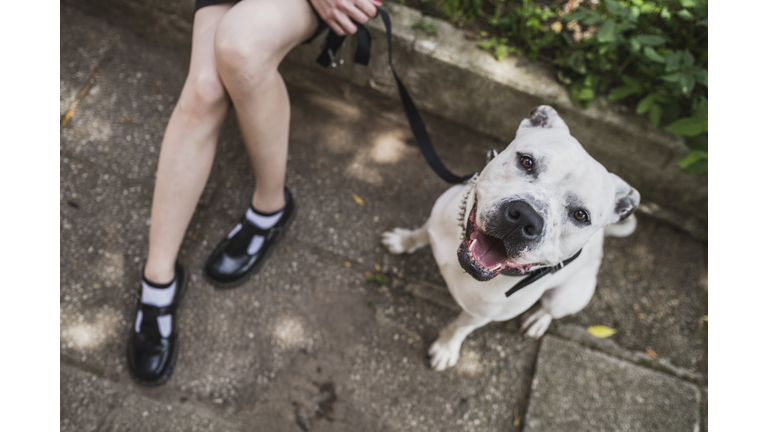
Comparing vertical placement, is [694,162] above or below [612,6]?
below

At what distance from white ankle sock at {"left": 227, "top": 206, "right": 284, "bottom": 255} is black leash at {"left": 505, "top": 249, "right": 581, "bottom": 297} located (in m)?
1.57

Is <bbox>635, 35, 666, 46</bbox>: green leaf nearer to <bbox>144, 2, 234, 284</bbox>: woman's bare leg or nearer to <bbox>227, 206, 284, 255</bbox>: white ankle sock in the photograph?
<bbox>144, 2, 234, 284</bbox>: woman's bare leg

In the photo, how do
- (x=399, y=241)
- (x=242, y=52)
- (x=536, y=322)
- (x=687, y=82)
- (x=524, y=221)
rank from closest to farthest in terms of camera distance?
1. (x=524, y=221)
2. (x=242, y=52)
3. (x=687, y=82)
4. (x=536, y=322)
5. (x=399, y=241)

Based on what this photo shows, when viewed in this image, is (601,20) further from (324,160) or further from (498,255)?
(324,160)

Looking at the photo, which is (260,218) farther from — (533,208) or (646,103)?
(646,103)

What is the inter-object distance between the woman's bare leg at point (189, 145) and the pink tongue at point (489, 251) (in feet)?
4.83

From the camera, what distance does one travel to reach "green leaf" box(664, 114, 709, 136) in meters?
2.49

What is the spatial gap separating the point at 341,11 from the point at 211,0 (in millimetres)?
702


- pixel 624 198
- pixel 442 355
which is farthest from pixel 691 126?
pixel 442 355

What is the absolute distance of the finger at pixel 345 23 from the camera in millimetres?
2211

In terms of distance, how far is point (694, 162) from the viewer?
8.79ft

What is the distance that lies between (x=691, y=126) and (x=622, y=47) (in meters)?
0.69

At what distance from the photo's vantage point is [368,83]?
324 centimetres

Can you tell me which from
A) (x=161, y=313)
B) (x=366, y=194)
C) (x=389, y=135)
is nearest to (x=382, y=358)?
(x=366, y=194)
